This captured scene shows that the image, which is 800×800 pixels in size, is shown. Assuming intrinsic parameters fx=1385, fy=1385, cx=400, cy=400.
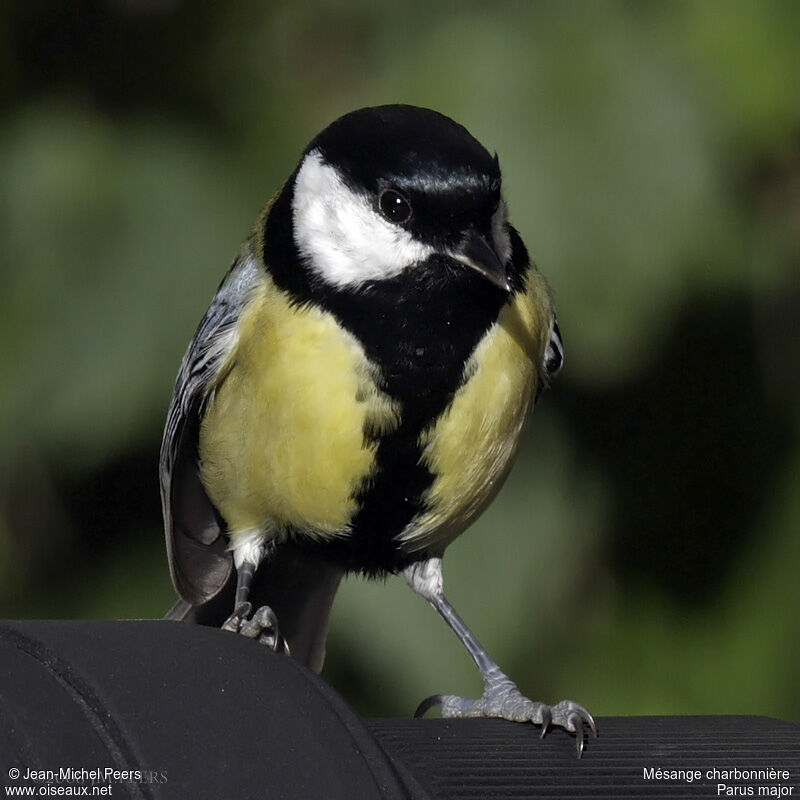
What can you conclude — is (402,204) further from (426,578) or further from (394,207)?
(426,578)

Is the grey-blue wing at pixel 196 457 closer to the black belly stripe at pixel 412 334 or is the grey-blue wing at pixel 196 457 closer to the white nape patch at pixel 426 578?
the black belly stripe at pixel 412 334

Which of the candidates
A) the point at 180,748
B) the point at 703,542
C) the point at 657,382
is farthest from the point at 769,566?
the point at 180,748

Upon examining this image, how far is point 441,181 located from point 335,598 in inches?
22.8

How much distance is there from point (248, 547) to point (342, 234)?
0.37 metres

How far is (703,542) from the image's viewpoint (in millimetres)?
1727

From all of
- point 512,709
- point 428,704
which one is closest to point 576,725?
point 512,709

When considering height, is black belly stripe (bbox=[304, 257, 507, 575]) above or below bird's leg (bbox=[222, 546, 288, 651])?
above

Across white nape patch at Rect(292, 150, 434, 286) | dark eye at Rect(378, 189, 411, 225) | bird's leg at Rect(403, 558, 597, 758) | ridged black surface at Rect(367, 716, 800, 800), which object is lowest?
bird's leg at Rect(403, 558, 597, 758)

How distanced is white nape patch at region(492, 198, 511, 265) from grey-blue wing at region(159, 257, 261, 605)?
0.26 m

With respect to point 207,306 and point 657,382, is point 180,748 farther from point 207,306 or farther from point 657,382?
point 657,382

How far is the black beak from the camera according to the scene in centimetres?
123

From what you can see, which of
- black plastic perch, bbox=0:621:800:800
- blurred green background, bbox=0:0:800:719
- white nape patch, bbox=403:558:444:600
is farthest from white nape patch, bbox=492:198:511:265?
black plastic perch, bbox=0:621:800:800

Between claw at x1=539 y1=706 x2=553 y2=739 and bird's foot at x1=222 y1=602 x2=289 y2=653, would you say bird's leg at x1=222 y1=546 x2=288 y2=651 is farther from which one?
claw at x1=539 y1=706 x2=553 y2=739

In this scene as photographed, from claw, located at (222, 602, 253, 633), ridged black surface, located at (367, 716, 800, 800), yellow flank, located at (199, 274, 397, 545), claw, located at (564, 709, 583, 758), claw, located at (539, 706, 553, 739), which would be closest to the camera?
ridged black surface, located at (367, 716, 800, 800)
